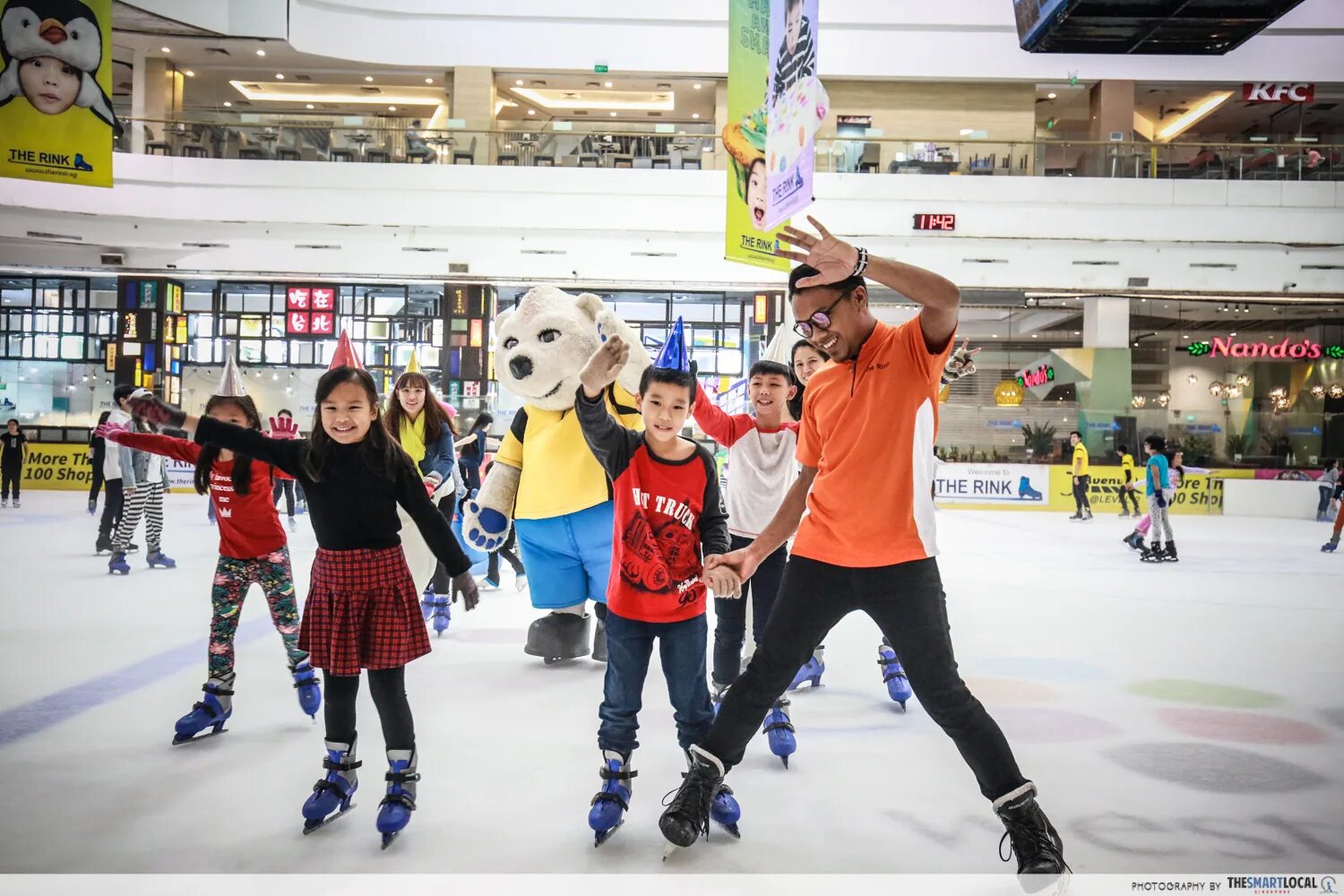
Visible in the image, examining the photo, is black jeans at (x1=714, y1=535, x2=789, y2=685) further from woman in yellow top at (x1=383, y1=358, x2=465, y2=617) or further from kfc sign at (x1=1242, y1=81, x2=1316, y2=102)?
kfc sign at (x1=1242, y1=81, x2=1316, y2=102)

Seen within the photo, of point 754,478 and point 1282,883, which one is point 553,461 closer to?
point 754,478

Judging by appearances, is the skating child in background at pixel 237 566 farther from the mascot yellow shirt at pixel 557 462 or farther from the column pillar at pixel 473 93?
the column pillar at pixel 473 93

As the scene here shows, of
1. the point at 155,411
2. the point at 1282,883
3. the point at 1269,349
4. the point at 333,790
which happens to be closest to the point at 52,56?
the point at 155,411

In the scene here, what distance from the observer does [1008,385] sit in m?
18.5

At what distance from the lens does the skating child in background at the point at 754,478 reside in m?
3.37

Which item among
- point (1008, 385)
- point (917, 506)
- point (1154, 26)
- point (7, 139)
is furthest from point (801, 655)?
point (1008, 385)

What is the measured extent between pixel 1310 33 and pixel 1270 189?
3.35 m

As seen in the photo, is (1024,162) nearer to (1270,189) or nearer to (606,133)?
(1270,189)

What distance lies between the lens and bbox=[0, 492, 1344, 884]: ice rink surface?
227 centimetres

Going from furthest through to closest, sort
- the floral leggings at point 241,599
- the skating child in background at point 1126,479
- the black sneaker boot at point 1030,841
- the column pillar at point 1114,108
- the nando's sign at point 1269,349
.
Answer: the nando's sign at point 1269,349 → the column pillar at point 1114,108 → the skating child in background at point 1126,479 → the floral leggings at point 241,599 → the black sneaker boot at point 1030,841

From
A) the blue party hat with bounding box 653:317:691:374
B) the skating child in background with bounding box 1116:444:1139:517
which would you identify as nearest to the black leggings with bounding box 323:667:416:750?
the blue party hat with bounding box 653:317:691:374

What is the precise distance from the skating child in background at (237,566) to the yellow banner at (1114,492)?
15.3 m

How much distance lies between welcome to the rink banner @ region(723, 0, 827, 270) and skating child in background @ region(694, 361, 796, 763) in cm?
229

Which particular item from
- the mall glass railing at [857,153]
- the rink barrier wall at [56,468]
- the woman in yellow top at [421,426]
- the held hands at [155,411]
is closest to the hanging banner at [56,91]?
the woman in yellow top at [421,426]
